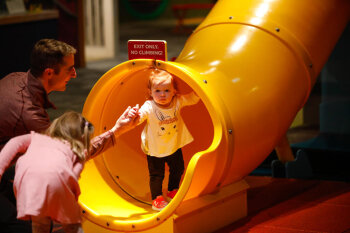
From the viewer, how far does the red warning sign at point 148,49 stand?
348 cm

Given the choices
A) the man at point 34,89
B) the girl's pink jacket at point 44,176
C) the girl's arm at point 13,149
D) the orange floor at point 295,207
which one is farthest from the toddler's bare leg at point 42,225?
the orange floor at point 295,207

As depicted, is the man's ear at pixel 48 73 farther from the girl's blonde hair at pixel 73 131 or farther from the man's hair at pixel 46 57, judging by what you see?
the girl's blonde hair at pixel 73 131

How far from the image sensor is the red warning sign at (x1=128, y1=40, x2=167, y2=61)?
11.4ft

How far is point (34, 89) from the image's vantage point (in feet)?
10.2

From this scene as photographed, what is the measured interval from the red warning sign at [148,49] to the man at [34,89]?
1.56 ft

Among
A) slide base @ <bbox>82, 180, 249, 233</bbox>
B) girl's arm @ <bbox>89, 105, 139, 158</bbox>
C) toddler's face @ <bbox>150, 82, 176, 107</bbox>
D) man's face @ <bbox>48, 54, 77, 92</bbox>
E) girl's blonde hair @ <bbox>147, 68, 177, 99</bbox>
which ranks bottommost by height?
slide base @ <bbox>82, 180, 249, 233</bbox>

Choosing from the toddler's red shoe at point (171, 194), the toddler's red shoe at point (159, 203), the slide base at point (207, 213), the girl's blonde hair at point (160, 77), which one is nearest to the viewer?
the slide base at point (207, 213)

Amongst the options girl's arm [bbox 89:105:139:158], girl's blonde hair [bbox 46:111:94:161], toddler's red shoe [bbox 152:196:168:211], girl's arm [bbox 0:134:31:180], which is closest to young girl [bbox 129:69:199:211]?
toddler's red shoe [bbox 152:196:168:211]

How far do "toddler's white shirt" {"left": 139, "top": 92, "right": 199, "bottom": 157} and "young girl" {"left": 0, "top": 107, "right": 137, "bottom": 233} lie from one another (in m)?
0.85

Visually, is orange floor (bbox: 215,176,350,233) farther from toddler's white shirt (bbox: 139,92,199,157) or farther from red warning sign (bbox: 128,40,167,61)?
red warning sign (bbox: 128,40,167,61)

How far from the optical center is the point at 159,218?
11.0ft

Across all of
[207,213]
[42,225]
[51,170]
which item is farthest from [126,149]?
[51,170]

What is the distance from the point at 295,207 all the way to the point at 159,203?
102cm

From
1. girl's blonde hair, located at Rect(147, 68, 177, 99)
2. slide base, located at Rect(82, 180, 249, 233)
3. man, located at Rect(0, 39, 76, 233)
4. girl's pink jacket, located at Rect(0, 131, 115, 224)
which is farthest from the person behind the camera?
girl's blonde hair, located at Rect(147, 68, 177, 99)
